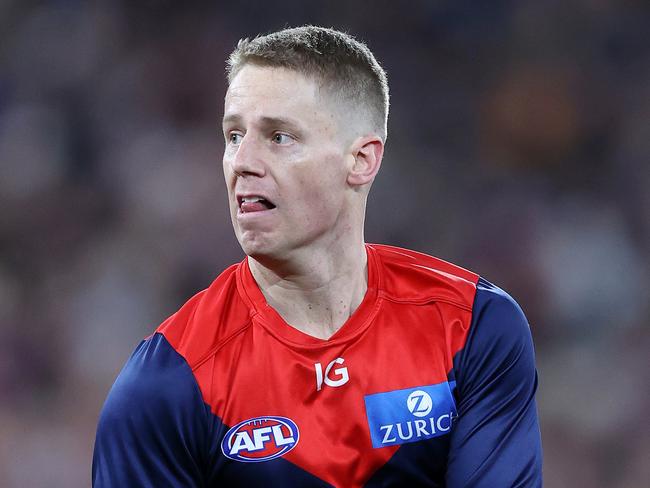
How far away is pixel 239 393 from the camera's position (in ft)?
7.90

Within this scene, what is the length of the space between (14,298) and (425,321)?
3.33 metres

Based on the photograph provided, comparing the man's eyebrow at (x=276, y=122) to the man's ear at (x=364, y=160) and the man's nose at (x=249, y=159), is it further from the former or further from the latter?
the man's ear at (x=364, y=160)

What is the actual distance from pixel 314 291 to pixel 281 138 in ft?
1.44

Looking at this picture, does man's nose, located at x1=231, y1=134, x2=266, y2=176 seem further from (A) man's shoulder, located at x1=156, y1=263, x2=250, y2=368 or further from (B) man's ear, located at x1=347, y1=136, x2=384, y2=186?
(A) man's shoulder, located at x1=156, y1=263, x2=250, y2=368

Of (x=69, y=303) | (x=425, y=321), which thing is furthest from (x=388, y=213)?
(x=425, y=321)

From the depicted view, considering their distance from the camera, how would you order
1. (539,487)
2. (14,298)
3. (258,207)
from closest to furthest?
(258,207) → (539,487) → (14,298)

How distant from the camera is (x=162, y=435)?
2.34 m

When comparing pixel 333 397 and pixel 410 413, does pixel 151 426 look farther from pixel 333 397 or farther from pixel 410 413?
pixel 410 413

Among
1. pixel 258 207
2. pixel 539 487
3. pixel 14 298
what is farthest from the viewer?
pixel 14 298

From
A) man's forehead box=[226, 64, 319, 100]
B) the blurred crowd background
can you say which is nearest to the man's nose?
man's forehead box=[226, 64, 319, 100]

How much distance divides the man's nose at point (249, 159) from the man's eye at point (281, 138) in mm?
49

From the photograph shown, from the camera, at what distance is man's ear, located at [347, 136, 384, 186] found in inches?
98.3

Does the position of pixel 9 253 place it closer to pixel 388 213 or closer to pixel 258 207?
pixel 388 213

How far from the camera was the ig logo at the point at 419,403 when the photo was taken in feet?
8.15
